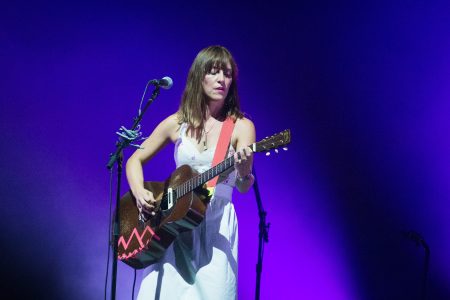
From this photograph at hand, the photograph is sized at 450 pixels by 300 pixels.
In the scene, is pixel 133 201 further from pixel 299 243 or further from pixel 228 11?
pixel 228 11

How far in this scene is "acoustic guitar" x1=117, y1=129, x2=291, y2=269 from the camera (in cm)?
261

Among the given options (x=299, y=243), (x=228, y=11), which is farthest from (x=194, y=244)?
(x=228, y=11)

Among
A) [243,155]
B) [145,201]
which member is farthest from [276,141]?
[145,201]

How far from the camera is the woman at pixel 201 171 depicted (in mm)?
2699

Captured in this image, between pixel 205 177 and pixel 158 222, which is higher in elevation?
pixel 205 177

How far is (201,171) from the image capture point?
293cm

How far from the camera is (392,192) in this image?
13.6 ft

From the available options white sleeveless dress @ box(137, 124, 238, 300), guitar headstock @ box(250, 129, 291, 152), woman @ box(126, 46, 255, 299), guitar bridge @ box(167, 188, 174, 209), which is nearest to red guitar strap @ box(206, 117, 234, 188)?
woman @ box(126, 46, 255, 299)

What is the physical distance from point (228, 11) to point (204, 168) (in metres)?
1.88

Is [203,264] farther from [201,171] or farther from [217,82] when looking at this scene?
[217,82]

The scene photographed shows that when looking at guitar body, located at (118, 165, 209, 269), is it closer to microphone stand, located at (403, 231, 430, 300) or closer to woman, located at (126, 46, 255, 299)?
woman, located at (126, 46, 255, 299)

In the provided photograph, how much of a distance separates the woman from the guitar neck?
0.05m

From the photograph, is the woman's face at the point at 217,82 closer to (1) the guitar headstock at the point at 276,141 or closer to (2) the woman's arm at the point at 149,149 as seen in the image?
(2) the woman's arm at the point at 149,149

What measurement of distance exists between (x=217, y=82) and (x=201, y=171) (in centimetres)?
52
